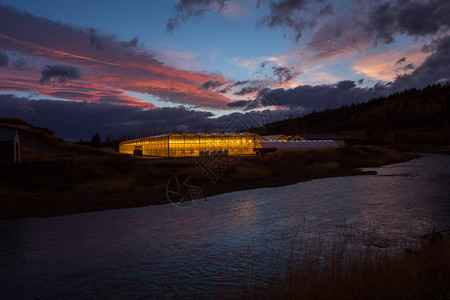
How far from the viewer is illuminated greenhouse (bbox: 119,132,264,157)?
5647 centimetres

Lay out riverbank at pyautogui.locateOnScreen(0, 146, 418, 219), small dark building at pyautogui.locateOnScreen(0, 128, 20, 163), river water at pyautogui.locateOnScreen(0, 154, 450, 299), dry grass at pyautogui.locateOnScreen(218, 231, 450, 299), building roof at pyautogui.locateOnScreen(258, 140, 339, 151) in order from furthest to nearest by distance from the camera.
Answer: building roof at pyautogui.locateOnScreen(258, 140, 339, 151) → small dark building at pyautogui.locateOnScreen(0, 128, 20, 163) → riverbank at pyautogui.locateOnScreen(0, 146, 418, 219) → river water at pyautogui.locateOnScreen(0, 154, 450, 299) → dry grass at pyautogui.locateOnScreen(218, 231, 450, 299)

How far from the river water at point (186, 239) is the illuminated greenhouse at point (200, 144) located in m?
31.0

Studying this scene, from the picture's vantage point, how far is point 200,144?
5869cm

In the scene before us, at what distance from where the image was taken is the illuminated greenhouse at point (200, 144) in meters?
56.5

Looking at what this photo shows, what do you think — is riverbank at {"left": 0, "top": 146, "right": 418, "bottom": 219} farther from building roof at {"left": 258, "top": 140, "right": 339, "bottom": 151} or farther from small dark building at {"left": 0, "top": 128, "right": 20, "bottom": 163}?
building roof at {"left": 258, "top": 140, "right": 339, "bottom": 151}

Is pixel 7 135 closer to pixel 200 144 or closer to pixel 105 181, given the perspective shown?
pixel 105 181

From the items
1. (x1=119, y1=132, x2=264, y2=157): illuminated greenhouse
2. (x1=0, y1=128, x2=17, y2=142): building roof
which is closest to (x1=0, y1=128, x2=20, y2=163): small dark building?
(x1=0, y1=128, x2=17, y2=142): building roof

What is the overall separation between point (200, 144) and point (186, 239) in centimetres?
4316

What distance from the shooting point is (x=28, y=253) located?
13.8 meters

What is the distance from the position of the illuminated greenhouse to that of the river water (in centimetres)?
3103

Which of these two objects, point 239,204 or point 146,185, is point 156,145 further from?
point 239,204

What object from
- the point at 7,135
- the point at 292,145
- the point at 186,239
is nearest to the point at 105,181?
the point at 7,135

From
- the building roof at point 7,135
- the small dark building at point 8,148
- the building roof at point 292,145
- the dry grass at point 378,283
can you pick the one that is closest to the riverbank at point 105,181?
the small dark building at point 8,148

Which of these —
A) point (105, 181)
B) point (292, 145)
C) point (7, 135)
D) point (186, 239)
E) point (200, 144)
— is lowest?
point (186, 239)
